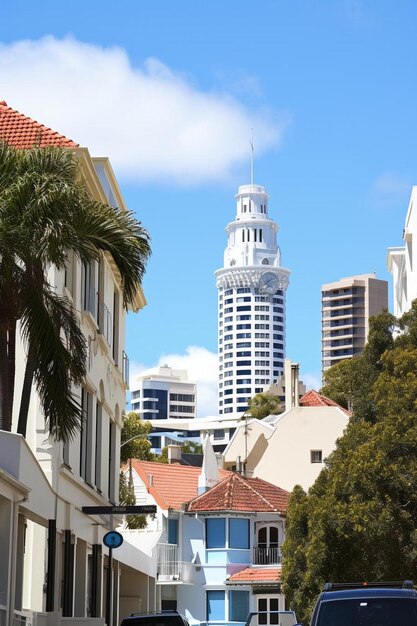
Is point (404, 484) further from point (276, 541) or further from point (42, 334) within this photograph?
point (276, 541)

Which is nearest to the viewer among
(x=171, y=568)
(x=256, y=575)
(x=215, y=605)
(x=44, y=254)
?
(x=44, y=254)

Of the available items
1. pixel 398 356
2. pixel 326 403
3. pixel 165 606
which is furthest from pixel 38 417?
pixel 326 403

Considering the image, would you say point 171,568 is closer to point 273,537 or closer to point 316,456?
point 273,537

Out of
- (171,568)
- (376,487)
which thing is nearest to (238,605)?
(171,568)

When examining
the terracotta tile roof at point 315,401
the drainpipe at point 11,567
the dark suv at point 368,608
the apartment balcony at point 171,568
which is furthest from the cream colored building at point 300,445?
the dark suv at point 368,608

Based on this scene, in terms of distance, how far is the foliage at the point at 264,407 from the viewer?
12431 centimetres

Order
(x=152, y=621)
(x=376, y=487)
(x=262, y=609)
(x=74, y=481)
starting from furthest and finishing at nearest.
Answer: (x=262, y=609) → (x=376, y=487) → (x=74, y=481) → (x=152, y=621)

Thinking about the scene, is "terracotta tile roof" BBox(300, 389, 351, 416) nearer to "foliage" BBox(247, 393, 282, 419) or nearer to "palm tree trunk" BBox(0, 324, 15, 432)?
"foliage" BBox(247, 393, 282, 419)

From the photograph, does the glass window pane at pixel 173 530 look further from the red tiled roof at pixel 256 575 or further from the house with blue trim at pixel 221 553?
the red tiled roof at pixel 256 575

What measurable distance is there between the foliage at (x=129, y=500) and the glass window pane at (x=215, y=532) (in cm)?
311

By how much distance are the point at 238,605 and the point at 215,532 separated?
366cm

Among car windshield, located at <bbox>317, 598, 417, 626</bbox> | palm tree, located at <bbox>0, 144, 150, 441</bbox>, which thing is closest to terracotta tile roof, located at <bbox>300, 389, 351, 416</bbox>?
palm tree, located at <bbox>0, 144, 150, 441</bbox>

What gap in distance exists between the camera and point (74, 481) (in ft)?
107

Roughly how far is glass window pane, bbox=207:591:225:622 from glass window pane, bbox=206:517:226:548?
2.30 metres
